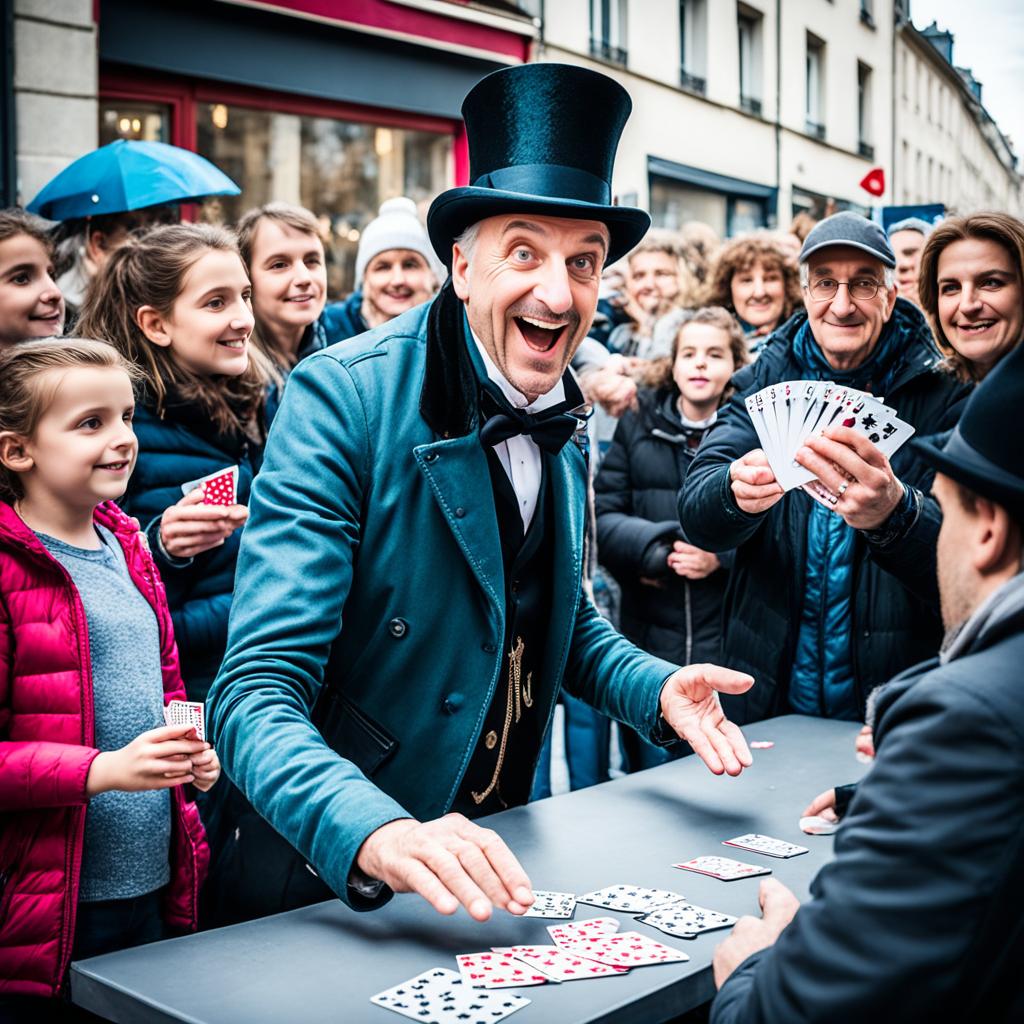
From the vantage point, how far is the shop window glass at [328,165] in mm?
9523

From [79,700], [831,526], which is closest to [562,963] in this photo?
[79,700]

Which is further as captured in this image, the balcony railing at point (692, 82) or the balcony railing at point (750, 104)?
the balcony railing at point (750, 104)

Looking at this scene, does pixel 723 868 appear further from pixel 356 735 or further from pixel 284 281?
pixel 284 281

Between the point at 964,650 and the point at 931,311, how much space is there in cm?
272

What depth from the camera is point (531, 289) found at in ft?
7.71

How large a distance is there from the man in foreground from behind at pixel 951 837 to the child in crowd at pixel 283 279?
333 centimetres

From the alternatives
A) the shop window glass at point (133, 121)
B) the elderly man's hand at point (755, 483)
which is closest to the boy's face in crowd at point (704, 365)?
the elderly man's hand at point (755, 483)

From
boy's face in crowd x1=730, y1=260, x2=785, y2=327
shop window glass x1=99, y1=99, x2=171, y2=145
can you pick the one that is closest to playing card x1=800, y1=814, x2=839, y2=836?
boy's face in crowd x1=730, y1=260, x2=785, y2=327

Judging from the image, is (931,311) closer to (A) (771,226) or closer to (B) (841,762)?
(B) (841,762)

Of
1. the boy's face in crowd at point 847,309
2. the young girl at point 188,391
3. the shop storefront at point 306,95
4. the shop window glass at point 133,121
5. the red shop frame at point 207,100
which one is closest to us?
the young girl at point 188,391

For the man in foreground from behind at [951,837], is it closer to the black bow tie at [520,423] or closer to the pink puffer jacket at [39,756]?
the black bow tie at [520,423]

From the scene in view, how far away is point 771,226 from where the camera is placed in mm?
19438

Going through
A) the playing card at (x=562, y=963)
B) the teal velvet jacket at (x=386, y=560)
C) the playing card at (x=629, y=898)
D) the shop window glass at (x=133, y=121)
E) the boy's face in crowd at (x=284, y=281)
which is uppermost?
the shop window glass at (x=133, y=121)

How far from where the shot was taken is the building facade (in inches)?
1038
